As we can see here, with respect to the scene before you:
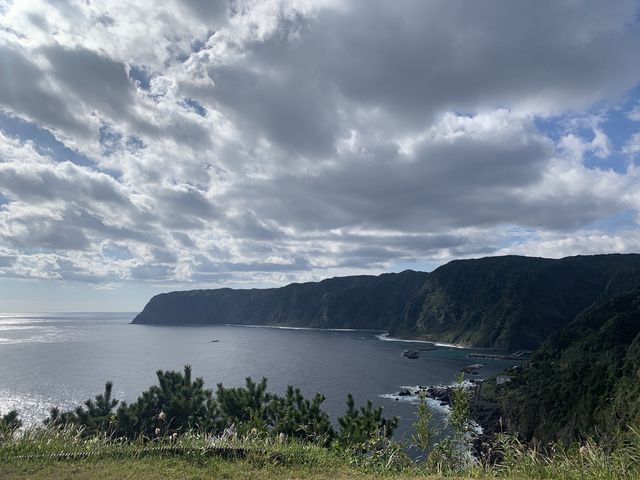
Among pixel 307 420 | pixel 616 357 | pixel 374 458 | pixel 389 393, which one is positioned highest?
pixel 374 458

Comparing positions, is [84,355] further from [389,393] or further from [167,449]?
[167,449]

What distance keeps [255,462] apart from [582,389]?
77.0 m

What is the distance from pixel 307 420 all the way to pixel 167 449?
1530cm

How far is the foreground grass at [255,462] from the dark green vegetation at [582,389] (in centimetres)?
4414

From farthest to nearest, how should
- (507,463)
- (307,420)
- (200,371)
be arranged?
(200,371) < (307,420) < (507,463)

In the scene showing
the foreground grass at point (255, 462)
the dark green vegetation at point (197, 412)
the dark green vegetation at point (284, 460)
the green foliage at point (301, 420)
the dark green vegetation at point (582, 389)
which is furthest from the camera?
the dark green vegetation at point (582, 389)

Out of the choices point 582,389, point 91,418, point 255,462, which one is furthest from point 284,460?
point 582,389

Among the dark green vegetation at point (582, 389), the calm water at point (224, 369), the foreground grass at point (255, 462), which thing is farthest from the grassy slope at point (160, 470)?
the calm water at point (224, 369)

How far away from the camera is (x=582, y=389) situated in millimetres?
69625

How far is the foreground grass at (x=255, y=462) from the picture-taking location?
10172 mm

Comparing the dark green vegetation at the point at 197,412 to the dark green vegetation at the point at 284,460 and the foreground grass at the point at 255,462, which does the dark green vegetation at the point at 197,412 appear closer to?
the dark green vegetation at the point at 284,460

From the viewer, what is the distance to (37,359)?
133 metres

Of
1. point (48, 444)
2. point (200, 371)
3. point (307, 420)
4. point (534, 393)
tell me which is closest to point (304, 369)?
point (200, 371)

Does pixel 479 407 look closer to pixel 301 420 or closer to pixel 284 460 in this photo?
pixel 301 420
